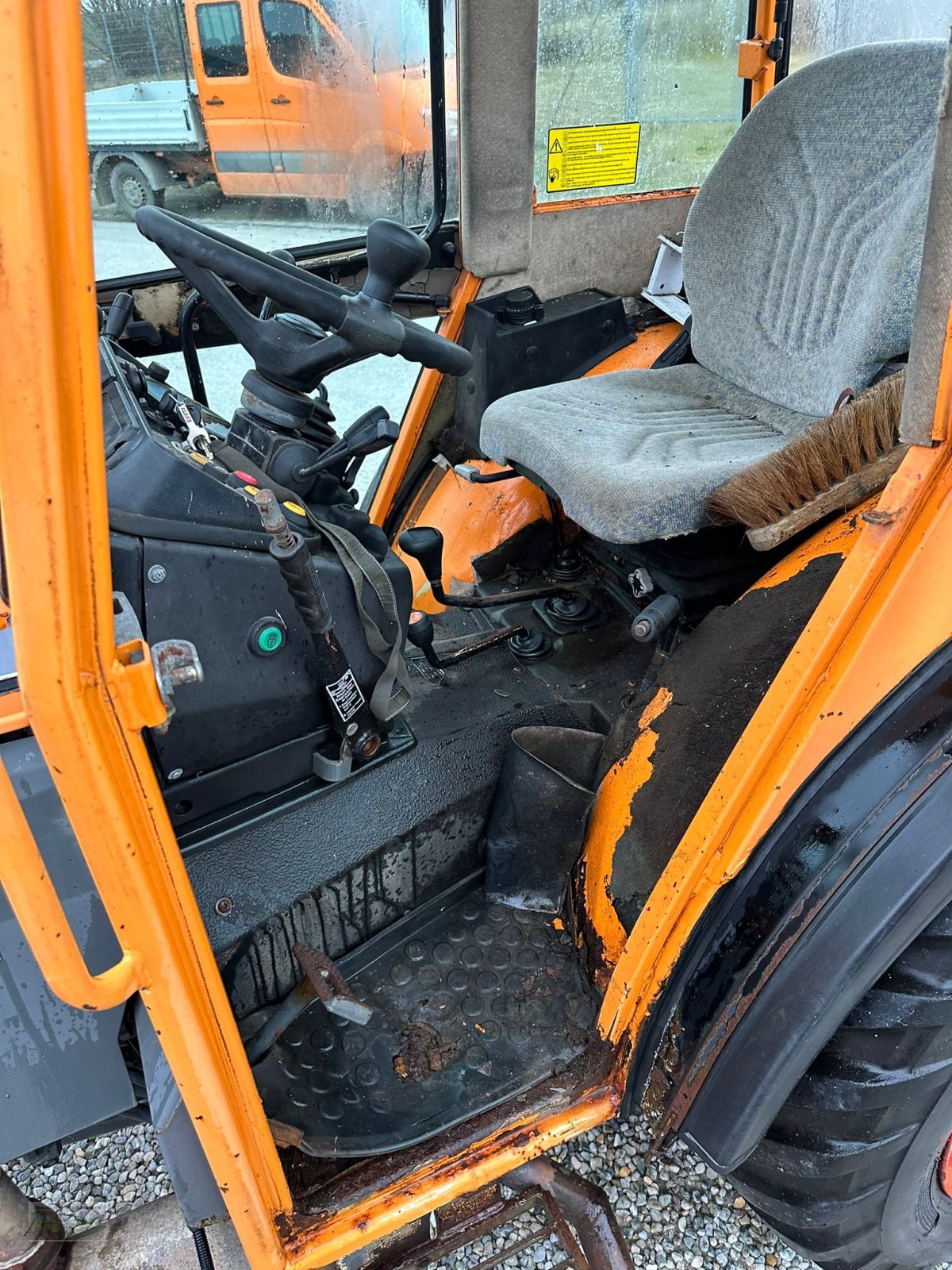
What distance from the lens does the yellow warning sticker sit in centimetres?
209

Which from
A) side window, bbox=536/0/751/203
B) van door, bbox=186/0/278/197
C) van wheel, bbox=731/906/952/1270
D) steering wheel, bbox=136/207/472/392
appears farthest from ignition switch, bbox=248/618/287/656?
side window, bbox=536/0/751/203

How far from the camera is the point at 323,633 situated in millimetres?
1125

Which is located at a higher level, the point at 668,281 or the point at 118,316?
the point at 118,316

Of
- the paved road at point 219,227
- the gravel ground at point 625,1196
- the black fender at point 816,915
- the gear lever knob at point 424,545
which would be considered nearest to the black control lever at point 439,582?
the gear lever knob at point 424,545

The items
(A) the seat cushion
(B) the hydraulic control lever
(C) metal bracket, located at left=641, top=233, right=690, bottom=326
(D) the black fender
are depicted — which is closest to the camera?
(D) the black fender

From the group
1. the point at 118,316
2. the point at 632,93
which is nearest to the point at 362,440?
the point at 118,316

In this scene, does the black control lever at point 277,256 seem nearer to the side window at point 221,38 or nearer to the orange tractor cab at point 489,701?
the orange tractor cab at point 489,701

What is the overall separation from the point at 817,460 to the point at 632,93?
4.35ft

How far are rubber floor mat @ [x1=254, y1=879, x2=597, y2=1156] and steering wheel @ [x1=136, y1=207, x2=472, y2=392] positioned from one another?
2.74ft

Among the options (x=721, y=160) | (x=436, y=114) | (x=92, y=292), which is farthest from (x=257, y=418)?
(x=721, y=160)

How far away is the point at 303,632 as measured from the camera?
1.15 meters

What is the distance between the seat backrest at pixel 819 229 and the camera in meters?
1.53

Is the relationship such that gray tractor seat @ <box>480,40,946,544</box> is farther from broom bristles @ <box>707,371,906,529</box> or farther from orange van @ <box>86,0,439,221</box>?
orange van @ <box>86,0,439,221</box>

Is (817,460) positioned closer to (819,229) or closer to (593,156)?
(819,229)
